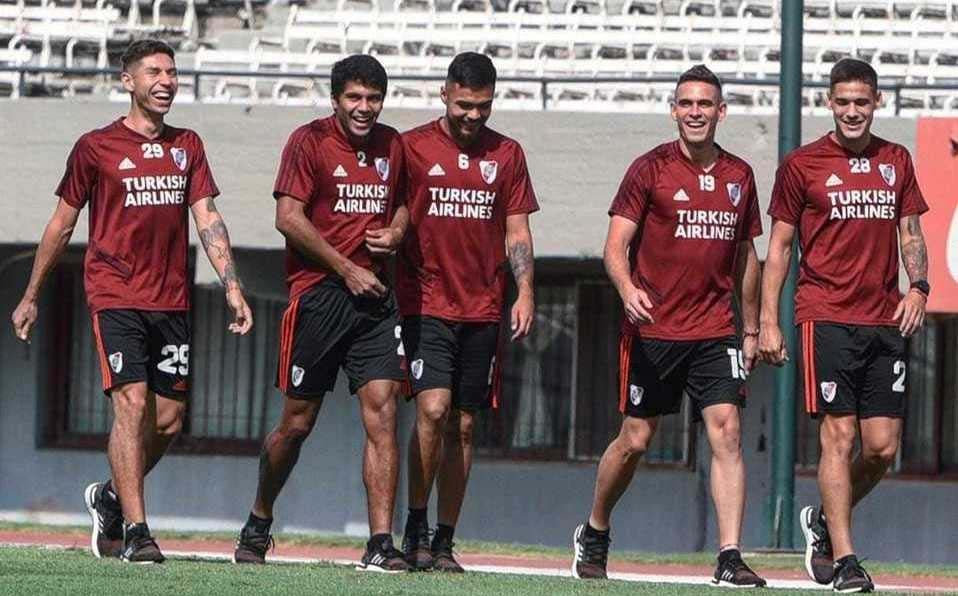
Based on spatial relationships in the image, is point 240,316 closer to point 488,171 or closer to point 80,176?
point 80,176

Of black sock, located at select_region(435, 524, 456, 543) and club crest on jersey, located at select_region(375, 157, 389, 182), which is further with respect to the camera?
black sock, located at select_region(435, 524, 456, 543)

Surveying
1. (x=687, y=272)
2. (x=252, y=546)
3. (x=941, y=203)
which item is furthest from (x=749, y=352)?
(x=941, y=203)

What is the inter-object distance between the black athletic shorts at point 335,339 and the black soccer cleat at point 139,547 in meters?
0.97

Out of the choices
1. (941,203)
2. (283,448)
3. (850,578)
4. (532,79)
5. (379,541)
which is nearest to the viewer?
(850,578)

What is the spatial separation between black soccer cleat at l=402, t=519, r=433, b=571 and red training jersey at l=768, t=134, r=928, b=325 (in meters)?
1.97

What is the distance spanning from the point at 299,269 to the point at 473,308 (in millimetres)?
816

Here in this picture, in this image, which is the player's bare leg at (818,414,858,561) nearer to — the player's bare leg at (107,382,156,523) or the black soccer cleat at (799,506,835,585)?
the black soccer cleat at (799,506,835,585)

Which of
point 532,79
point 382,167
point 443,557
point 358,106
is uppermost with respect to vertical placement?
Answer: point 532,79

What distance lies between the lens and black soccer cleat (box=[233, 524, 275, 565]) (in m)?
9.75

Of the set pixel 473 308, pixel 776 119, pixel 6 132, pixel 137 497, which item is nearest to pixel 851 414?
pixel 473 308

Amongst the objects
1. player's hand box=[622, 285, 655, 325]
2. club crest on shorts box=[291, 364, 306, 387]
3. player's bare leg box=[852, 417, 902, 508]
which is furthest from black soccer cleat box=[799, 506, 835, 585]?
club crest on shorts box=[291, 364, 306, 387]

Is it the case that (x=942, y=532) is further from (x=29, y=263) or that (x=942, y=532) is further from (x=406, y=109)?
(x=29, y=263)

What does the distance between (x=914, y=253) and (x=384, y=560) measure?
106 inches

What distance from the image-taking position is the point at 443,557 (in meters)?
9.77
